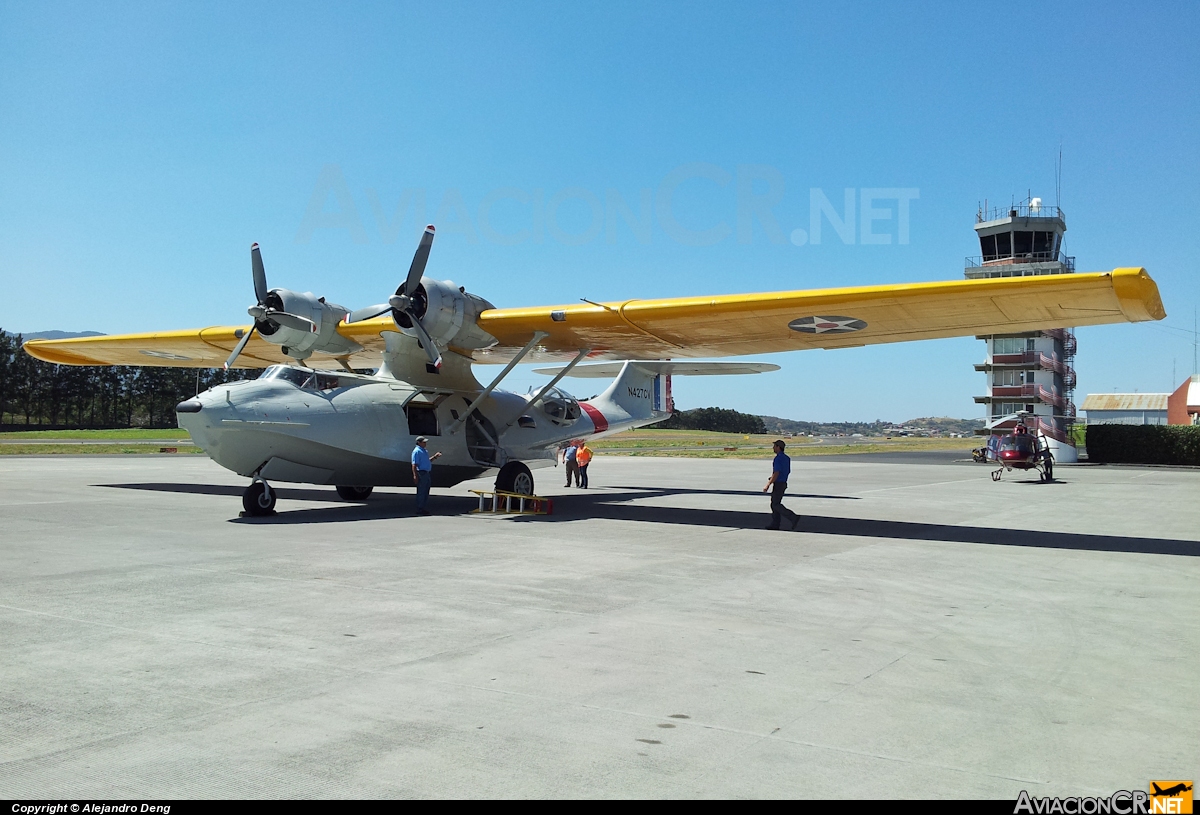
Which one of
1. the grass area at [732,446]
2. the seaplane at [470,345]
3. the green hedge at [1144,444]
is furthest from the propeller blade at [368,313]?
the green hedge at [1144,444]

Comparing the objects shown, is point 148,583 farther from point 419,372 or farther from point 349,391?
point 419,372

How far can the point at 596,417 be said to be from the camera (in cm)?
2214

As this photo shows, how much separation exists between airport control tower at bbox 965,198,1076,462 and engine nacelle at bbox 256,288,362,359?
44.2 metres

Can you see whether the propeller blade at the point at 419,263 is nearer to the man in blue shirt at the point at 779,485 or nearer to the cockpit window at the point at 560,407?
the cockpit window at the point at 560,407

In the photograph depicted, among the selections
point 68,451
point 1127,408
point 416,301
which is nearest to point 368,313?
point 416,301

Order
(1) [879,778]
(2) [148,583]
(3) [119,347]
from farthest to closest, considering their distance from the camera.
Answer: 1. (3) [119,347]
2. (2) [148,583]
3. (1) [879,778]

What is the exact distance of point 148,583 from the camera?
8.38 meters

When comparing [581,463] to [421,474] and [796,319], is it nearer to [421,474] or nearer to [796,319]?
[421,474]

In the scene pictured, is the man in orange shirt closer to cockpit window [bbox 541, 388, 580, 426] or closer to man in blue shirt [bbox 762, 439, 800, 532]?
cockpit window [bbox 541, 388, 580, 426]

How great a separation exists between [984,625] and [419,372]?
527 inches

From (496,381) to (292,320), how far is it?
4.49m

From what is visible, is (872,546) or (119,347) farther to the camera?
(119,347)

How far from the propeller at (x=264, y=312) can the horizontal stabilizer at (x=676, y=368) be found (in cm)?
654

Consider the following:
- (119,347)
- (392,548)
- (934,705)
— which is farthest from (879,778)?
(119,347)
